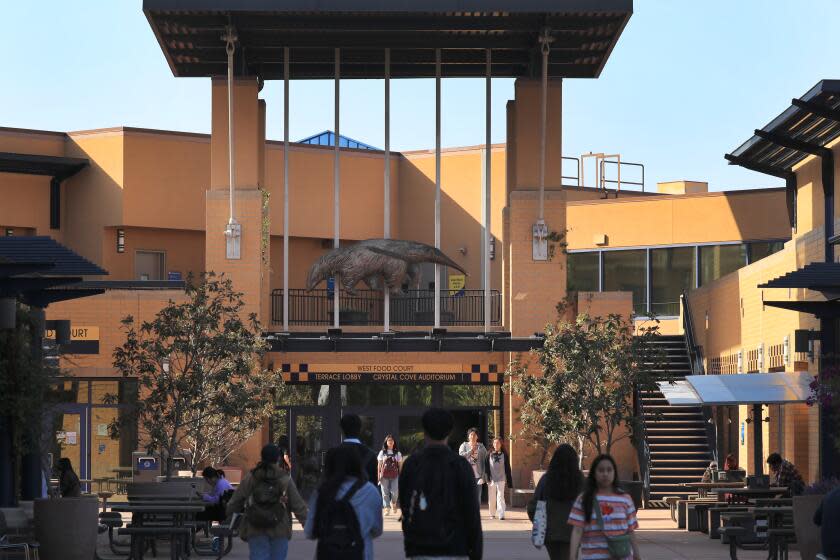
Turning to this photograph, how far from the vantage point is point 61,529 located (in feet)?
68.4

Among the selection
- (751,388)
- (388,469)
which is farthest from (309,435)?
(751,388)

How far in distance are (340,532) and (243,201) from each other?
26.6 meters

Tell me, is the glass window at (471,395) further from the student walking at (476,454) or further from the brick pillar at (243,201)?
the student walking at (476,454)

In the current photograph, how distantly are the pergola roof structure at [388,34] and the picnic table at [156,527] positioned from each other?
1600 centimetres

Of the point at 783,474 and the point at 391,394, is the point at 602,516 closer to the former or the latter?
the point at 783,474

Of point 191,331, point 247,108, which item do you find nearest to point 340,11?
point 247,108

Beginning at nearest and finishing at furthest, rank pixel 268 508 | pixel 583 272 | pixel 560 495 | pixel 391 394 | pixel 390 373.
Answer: pixel 560 495
pixel 268 508
pixel 390 373
pixel 391 394
pixel 583 272

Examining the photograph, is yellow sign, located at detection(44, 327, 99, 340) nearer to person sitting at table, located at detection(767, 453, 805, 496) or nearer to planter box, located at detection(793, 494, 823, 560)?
person sitting at table, located at detection(767, 453, 805, 496)

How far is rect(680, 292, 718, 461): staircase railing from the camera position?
38625 mm

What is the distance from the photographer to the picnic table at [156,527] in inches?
857

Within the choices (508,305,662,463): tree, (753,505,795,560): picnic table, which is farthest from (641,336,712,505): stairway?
(753,505,795,560): picnic table

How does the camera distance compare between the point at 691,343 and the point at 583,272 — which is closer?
the point at 691,343

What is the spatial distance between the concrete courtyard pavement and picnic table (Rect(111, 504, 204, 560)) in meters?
1.40

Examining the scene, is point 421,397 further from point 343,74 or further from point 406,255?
point 343,74
